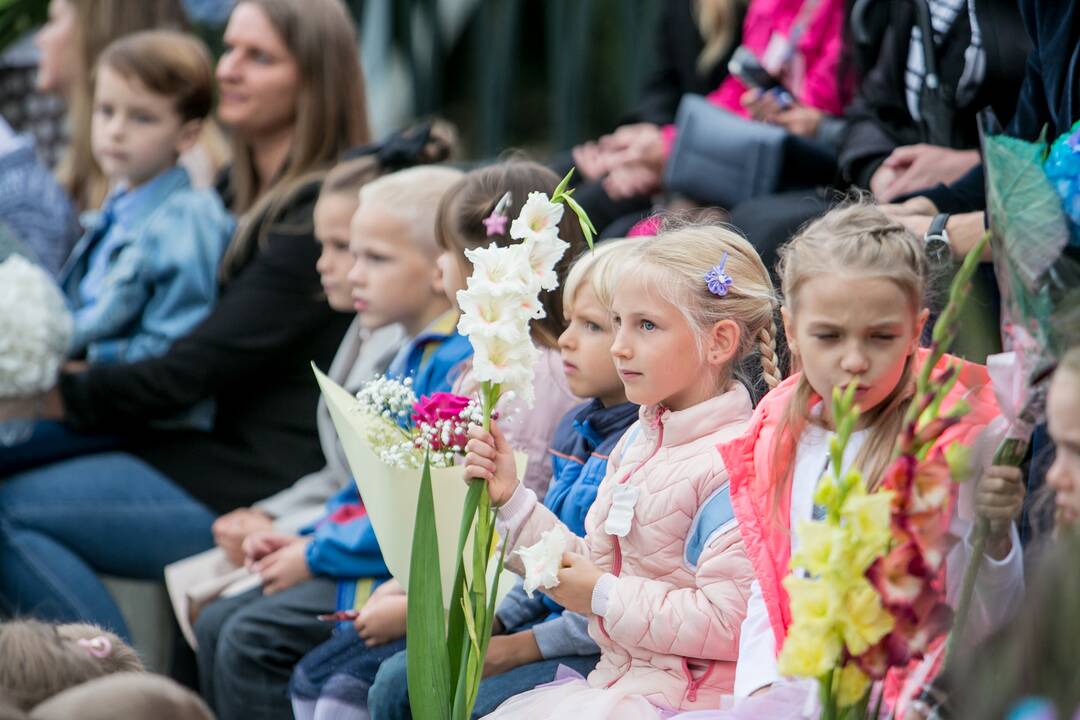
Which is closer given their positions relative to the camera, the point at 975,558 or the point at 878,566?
the point at 878,566

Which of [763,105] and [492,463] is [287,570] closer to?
[492,463]

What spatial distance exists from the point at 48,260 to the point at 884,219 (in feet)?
10.7

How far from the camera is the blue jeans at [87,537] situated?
3824 mm

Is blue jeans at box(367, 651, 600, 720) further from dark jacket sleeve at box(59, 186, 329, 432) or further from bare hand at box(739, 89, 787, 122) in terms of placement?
bare hand at box(739, 89, 787, 122)

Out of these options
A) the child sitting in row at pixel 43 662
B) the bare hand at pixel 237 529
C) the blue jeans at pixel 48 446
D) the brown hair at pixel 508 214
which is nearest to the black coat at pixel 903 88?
the brown hair at pixel 508 214

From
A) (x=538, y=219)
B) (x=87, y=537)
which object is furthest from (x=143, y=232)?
(x=538, y=219)

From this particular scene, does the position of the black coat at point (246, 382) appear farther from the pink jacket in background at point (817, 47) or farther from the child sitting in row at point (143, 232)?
the pink jacket in background at point (817, 47)

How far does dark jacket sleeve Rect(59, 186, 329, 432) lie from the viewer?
12.6 feet

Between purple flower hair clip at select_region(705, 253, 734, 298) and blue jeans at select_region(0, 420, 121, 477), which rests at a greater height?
purple flower hair clip at select_region(705, 253, 734, 298)

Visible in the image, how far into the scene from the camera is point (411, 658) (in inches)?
89.0

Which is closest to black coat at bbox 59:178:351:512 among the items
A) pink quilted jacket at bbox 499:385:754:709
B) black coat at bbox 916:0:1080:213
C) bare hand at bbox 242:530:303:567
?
bare hand at bbox 242:530:303:567

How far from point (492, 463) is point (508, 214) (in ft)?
2.48

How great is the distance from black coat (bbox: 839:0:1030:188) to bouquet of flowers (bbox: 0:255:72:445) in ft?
6.61

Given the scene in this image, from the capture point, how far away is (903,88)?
129 inches
